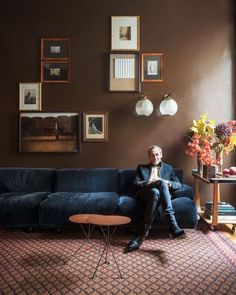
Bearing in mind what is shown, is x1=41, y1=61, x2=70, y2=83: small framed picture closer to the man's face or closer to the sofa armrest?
the man's face

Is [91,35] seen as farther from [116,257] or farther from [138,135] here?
[116,257]

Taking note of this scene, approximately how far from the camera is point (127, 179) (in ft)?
12.5

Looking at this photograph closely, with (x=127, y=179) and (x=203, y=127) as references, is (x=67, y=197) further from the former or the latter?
(x=203, y=127)

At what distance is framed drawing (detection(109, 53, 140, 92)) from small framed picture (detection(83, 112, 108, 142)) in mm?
432

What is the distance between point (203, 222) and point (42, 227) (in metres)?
2.04

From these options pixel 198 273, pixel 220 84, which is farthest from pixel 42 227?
pixel 220 84

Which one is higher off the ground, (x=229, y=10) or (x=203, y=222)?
(x=229, y=10)

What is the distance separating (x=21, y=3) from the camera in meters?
4.19

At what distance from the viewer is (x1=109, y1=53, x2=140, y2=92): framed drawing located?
414 centimetres

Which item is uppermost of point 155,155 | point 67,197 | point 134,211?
point 155,155

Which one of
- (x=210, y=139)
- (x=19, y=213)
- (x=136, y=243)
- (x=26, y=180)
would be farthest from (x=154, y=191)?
(x=26, y=180)

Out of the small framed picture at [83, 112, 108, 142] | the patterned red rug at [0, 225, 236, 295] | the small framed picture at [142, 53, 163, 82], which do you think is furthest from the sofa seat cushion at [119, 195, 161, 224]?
the small framed picture at [142, 53, 163, 82]

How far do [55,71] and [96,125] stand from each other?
993 millimetres

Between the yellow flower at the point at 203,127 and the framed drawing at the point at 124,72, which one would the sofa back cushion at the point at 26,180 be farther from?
the yellow flower at the point at 203,127
